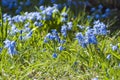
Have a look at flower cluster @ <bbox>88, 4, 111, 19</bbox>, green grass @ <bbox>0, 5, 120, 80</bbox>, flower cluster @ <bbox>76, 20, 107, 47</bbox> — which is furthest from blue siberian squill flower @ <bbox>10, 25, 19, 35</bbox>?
flower cluster @ <bbox>88, 4, 111, 19</bbox>

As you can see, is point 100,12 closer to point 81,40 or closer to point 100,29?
point 100,29

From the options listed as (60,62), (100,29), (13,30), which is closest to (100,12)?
(100,29)

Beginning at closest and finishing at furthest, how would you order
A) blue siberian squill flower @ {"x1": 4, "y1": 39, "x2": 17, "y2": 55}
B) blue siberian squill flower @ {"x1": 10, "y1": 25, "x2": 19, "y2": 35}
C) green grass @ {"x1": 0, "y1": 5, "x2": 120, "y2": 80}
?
green grass @ {"x1": 0, "y1": 5, "x2": 120, "y2": 80}
blue siberian squill flower @ {"x1": 4, "y1": 39, "x2": 17, "y2": 55}
blue siberian squill flower @ {"x1": 10, "y1": 25, "x2": 19, "y2": 35}

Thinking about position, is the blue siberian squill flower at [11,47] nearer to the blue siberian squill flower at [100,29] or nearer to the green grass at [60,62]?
the green grass at [60,62]

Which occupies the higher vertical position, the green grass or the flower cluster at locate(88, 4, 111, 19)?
the flower cluster at locate(88, 4, 111, 19)

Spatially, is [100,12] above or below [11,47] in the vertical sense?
above

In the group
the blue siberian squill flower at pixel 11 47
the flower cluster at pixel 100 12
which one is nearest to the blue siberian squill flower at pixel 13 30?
the blue siberian squill flower at pixel 11 47

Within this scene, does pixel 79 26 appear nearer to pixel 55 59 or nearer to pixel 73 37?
pixel 73 37

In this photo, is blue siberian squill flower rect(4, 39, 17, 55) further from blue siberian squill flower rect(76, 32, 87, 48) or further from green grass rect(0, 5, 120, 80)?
blue siberian squill flower rect(76, 32, 87, 48)

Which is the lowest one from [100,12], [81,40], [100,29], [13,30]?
[81,40]
